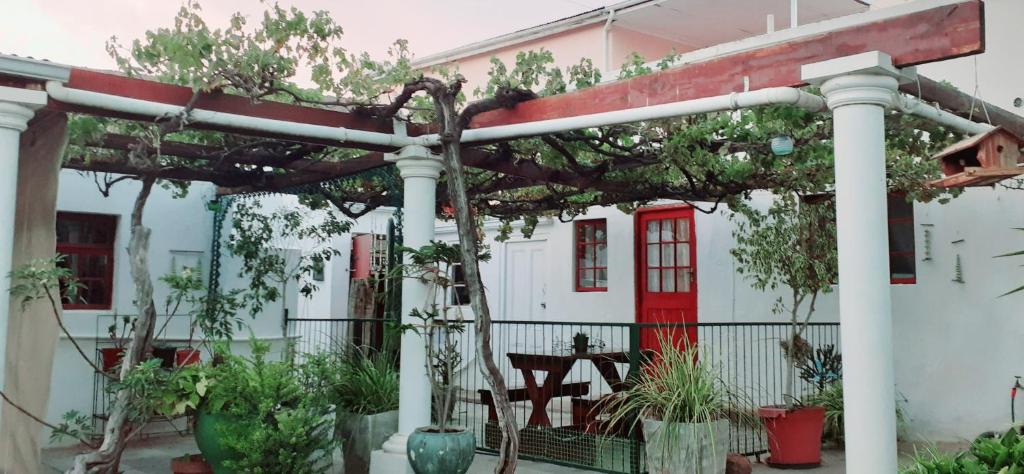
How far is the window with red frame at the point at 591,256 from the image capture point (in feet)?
37.6

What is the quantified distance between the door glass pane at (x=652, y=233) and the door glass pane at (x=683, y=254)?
35 centimetres

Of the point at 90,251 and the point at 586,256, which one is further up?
the point at 586,256

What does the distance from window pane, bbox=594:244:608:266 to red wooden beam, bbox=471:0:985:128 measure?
18.7 ft

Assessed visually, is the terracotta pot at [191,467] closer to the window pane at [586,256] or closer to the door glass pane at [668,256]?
the door glass pane at [668,256]

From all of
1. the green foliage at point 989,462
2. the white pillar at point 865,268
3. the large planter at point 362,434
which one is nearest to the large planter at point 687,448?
the green foliage at point 989,462

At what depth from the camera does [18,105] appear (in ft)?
15.5

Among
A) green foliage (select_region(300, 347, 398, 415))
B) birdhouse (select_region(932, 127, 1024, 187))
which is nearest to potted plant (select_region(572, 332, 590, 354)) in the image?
green foliage (select_region(300, 347, 398, 415))

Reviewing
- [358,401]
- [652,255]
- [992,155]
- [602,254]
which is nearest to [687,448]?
[358,401]

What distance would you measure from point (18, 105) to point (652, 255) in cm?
765

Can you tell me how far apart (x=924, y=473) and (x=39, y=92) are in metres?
5.08

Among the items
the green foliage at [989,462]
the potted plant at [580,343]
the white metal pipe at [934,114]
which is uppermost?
the white metal pipe at [934,114]

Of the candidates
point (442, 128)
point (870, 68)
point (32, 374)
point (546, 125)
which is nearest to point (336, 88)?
point (442, 128)

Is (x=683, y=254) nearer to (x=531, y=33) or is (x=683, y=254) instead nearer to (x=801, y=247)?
(x=801, y=247)

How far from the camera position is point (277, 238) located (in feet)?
35.4
